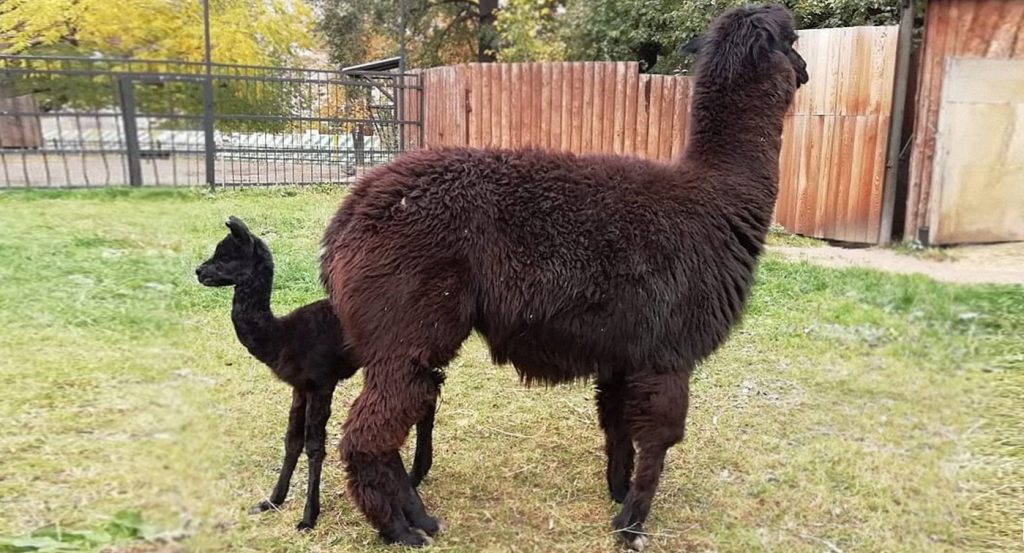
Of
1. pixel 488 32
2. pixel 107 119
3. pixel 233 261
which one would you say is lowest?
pixel 233 261

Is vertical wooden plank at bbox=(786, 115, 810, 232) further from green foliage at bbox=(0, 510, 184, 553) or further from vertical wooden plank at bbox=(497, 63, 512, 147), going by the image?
green foliage at bbox=(0, 510, 184, 553)

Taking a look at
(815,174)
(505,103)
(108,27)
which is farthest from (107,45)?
(505,103)

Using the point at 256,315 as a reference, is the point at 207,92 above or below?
above

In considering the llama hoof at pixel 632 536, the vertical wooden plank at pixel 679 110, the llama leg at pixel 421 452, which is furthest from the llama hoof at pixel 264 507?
the vertical wooden plank at pixel 679 110

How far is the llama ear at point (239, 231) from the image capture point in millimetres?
3217

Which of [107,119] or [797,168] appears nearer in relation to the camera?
[107,119]

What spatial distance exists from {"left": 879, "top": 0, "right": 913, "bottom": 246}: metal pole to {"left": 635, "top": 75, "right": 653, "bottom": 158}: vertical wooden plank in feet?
10.4

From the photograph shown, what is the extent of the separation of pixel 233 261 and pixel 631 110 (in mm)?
8473

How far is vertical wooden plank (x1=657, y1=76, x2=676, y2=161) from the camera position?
34.4 ft

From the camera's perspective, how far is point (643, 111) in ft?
35.2

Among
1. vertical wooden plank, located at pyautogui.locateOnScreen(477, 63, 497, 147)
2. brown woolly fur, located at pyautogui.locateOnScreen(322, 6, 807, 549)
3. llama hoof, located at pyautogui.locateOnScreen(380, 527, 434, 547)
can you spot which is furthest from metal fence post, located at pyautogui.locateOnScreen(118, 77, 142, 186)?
vertical wooden plank, located at pyautogui.locateOnScreen(477, 63, 497, 147)

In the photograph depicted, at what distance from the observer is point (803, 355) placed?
18.7ft

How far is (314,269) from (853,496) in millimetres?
5412

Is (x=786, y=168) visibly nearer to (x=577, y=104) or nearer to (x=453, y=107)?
(x=577, y=104)
